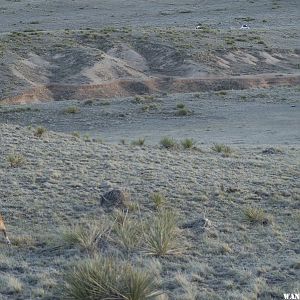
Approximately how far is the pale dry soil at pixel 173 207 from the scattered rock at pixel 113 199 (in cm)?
19

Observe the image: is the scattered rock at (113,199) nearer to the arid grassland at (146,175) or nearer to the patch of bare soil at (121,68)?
the arid grassland at (146,175)

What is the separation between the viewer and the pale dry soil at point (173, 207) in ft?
27.9

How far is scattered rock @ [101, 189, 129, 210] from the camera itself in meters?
12.2

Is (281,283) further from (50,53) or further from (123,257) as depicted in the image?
(50,53)

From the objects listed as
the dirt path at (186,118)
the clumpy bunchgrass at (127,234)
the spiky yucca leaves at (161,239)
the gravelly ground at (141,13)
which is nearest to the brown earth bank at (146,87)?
the dirt path at (186,118)

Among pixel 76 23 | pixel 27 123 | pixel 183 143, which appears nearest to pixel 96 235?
pixel 183 143

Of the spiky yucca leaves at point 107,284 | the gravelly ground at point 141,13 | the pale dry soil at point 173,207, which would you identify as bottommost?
the gravelly ground at point 141,13

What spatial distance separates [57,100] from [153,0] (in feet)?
173

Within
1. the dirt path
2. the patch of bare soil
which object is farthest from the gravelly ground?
the dirt path

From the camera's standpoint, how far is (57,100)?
136ft

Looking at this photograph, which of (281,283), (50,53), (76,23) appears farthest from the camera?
(76,23)

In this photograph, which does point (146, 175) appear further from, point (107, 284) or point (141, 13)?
point (141, 13)

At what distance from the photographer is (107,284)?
24.0 ft

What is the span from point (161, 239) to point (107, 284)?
2352 mm
